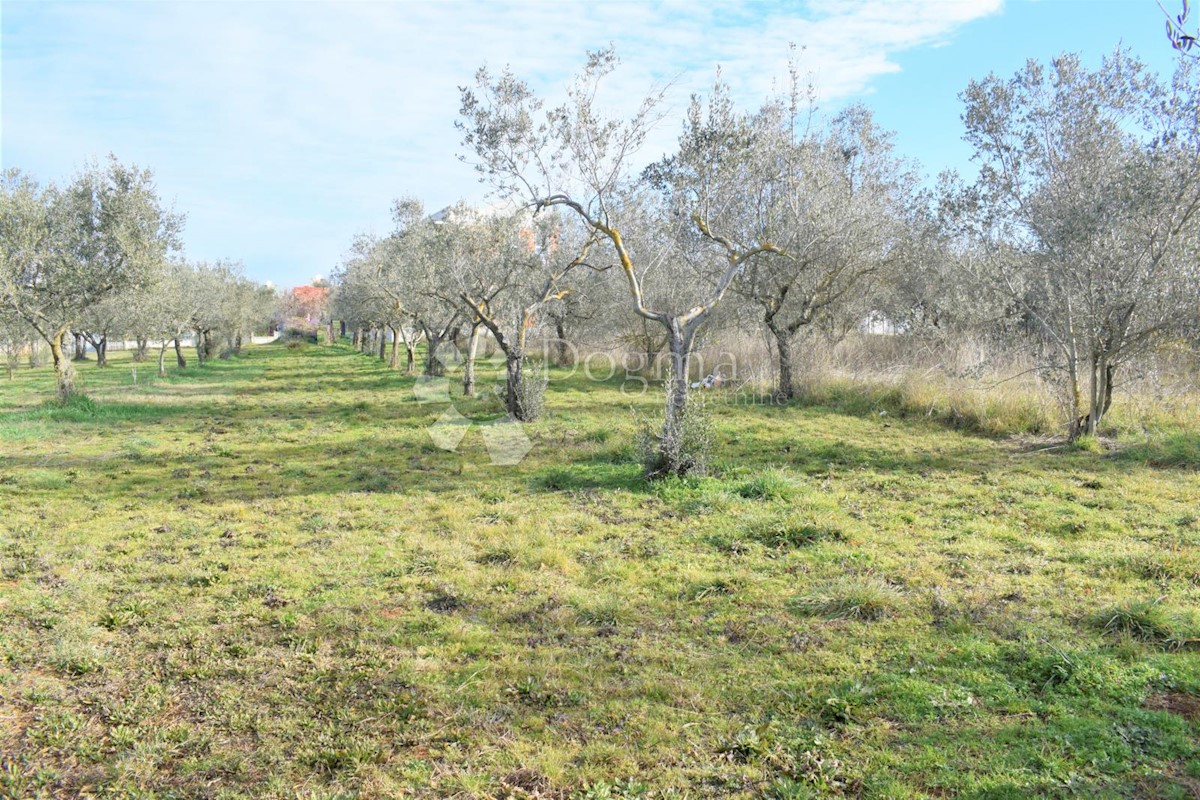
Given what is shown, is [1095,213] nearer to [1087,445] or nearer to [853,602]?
[1087,445]

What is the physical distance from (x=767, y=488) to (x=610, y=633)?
4121 millimetres

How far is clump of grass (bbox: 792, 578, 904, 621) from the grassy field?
0.09ft

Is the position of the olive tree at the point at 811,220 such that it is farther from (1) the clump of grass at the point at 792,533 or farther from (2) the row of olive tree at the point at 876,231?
(1) the clump of grass at the point at 792,533

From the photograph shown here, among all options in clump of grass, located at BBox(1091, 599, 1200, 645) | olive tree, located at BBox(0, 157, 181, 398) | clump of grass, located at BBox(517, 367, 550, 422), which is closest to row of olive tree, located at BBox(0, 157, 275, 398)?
olive tree, located at BBox(0, 157, 181, 398)

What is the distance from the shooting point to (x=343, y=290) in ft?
123

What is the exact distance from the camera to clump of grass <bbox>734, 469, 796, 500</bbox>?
842 cm

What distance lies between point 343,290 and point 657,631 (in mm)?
36679

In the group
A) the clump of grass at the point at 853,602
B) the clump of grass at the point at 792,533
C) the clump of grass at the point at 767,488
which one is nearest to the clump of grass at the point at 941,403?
the clump of grass at the point at 767,488

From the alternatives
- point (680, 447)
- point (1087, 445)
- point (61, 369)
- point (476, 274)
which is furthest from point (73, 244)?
point (1087, 445)

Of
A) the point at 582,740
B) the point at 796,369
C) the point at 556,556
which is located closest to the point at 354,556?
the point at 556,556

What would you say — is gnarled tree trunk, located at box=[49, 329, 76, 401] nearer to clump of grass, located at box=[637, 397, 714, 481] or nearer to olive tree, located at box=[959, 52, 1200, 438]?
clump of grass, located at box=[637, 397, 714, 481]

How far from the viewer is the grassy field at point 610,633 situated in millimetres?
3467

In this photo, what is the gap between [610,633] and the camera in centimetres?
500

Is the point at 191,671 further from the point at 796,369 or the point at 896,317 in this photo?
the point at 896,317
